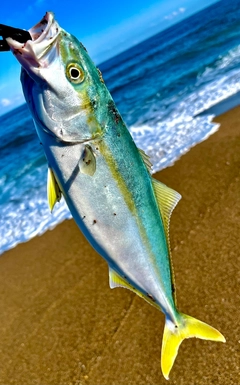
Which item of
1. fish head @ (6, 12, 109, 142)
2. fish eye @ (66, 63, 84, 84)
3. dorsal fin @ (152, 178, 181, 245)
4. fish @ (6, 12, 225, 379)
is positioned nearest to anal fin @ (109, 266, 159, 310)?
fish @ (6, 12, 225, 379)

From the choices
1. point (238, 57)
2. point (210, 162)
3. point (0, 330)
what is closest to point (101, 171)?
point (0, 330)

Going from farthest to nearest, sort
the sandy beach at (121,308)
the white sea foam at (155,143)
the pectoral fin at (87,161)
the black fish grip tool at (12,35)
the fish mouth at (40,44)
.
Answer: the white sea foam at (155,143) < the sandy beach at (121,308) < the pectoral fin at (87,161) < the fish mouth at (40,44) < the black fish grip tool at (12,35)

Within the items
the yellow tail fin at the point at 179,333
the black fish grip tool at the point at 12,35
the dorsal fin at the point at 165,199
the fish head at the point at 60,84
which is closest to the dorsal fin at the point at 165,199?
the dorsal fin at the point at 165,199

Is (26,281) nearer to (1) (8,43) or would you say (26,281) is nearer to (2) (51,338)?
(2) (51,338)

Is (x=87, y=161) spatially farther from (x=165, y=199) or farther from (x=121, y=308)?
(x=121, y=308)

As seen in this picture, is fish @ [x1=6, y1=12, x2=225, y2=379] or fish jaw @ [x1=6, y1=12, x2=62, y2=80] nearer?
fish jaw @ [x1=6, y1=12, x2=62, y2=80]

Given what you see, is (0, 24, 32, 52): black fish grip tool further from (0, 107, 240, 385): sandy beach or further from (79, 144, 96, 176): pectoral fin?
(0, 107, 240, 385): sandy beach

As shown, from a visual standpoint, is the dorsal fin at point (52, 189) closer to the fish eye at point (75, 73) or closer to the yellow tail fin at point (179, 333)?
the fish eye at point (75, 73)
